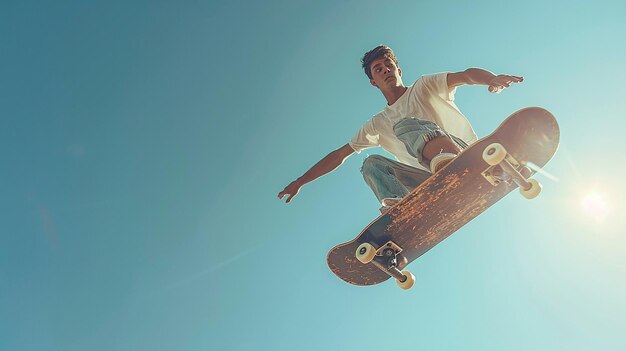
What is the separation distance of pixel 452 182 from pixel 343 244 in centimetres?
117

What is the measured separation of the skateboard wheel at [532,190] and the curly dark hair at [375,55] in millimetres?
2316

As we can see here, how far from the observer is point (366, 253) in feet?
14.2

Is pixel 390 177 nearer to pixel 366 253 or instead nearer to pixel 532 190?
pixel 366 253

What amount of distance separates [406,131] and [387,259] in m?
1.28

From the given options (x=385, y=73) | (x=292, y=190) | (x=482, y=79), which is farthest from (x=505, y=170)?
(x=292, y=190)

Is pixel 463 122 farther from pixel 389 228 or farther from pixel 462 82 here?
pixel 389 228

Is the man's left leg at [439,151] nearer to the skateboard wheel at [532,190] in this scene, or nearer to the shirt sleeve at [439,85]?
the skateboard wheel at [532,190]

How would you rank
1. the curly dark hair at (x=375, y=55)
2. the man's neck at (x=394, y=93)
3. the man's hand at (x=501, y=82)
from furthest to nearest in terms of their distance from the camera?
the curly dark hair at (x=375, y=55) < the man's neck at (x=394, y=93) < the man's hand at (x=501, y=82)

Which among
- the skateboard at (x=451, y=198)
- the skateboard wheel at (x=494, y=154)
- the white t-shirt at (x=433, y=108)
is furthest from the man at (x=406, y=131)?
the skateboard wheel at (x=494, y=154)

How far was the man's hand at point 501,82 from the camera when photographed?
13.5ft

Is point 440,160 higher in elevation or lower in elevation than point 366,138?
lower

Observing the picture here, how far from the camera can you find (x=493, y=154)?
376 cm

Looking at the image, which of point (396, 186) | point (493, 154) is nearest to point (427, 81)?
point (396, 186)

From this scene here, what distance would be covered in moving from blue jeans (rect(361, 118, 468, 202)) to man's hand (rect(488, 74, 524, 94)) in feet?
1.97
